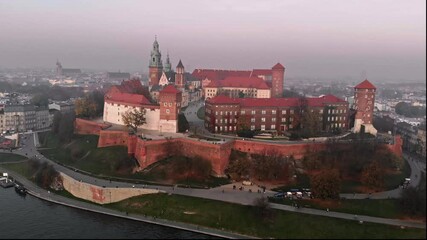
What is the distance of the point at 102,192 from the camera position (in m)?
44.3

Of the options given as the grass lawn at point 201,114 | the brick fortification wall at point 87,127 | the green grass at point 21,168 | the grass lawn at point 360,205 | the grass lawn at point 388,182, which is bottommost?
the green grass at point 21,168

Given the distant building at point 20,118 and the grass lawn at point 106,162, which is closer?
the grass lawn at point 106,162

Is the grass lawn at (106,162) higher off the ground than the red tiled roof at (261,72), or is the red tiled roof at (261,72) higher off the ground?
the red tiled roof at (261,72)

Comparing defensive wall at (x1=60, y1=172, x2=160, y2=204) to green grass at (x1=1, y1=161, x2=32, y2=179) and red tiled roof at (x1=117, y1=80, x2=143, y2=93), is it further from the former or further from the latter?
red tiled roof at (x1=117, y1=80, x2=143, y2=93)

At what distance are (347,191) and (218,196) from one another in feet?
41.5

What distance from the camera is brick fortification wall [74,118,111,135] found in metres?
60.9

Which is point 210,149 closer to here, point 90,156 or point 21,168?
point 90,156

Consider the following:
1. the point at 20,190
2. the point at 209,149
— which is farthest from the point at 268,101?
the point at 20,190

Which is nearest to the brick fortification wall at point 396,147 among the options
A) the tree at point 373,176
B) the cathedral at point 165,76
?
the tree at point 373,176

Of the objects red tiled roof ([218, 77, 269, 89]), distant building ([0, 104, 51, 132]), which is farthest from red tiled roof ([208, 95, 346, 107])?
distant building ([0, 104, 51, 132])

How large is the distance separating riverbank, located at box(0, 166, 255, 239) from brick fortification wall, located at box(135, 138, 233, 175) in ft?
28.6

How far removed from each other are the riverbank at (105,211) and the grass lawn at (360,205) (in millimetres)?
6617

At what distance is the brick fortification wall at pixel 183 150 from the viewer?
160ft

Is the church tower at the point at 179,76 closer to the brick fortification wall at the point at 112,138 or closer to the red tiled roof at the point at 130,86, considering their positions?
the red tiled roof at the point at 130,86
